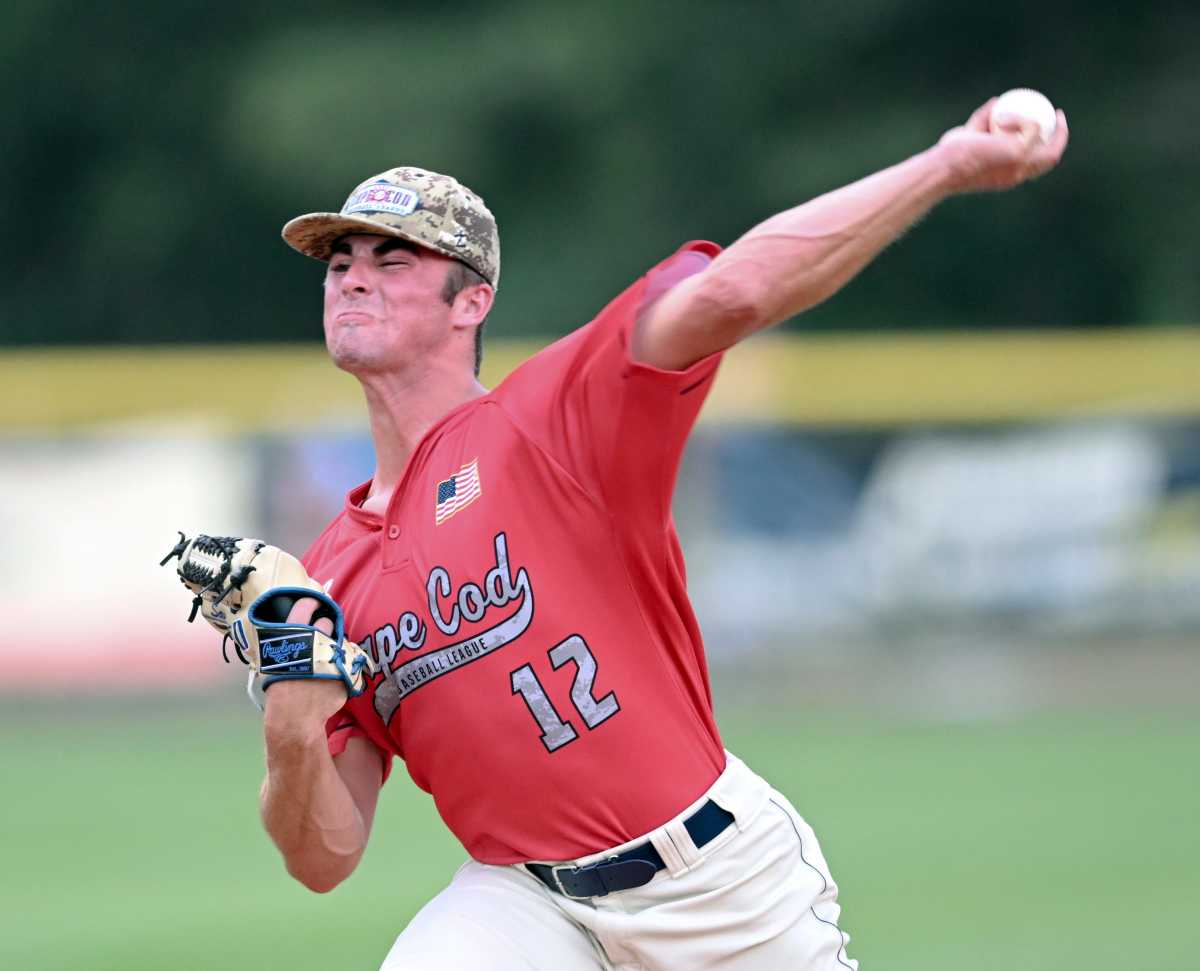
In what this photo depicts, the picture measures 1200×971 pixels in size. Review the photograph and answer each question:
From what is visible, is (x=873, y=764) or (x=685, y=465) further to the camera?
(x=685, y=465)

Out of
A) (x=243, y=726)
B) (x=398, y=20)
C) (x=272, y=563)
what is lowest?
(x=243, y=726)

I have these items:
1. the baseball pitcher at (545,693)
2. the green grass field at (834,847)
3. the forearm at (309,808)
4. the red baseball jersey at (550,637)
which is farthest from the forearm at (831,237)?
the green grass field at (834,847)

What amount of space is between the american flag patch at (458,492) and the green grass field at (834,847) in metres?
4.14

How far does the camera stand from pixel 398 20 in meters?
26.5

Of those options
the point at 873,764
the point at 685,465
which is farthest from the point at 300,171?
the point at 873,764

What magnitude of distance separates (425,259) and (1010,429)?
12176 mm

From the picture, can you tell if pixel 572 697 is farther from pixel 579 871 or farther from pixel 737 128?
pixel 737 128

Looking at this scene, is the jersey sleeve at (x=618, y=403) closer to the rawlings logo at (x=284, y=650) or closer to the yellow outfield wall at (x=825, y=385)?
the rawlings logo at (x=284, y=650)

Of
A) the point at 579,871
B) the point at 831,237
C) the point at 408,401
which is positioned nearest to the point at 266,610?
the point at 408,401

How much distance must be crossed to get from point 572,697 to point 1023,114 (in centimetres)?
145

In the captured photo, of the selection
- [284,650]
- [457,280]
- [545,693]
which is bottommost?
[545,693]

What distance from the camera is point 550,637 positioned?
4.04m

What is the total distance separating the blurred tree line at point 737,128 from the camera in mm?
25406

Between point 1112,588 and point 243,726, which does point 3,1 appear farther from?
point 1112,588
